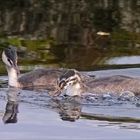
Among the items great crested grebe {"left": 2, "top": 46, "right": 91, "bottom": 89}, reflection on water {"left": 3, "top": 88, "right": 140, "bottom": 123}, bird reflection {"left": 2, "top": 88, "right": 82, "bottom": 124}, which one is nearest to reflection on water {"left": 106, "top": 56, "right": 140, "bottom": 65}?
great crested grebe {"left": 2, "top": 46, "right": 91, "bottom": 89}

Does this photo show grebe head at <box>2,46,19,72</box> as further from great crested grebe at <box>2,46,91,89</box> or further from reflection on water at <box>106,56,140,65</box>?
reflection on water at <box>106,56,140,65</box>

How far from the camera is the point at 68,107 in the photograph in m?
10.2

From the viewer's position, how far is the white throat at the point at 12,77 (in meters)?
12.1

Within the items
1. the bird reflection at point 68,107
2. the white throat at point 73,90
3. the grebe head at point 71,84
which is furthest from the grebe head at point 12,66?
the bird reflection at point 68,107

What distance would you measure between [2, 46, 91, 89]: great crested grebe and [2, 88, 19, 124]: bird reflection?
1.27 feet

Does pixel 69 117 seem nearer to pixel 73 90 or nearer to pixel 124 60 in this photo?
pixel 73 90

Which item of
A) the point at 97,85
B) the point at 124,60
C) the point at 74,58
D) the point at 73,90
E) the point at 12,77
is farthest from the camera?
the point at 74,58

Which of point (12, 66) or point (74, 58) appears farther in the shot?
point (74, 58)

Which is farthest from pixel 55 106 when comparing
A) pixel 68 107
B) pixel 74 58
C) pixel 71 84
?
pixel 74 58

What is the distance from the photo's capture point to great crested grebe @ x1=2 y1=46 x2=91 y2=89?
1216 centimetres

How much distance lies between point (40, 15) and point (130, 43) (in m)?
3.82

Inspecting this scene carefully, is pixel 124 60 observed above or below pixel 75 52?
below

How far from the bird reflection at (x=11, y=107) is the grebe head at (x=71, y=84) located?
643mm

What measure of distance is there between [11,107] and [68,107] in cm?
70
